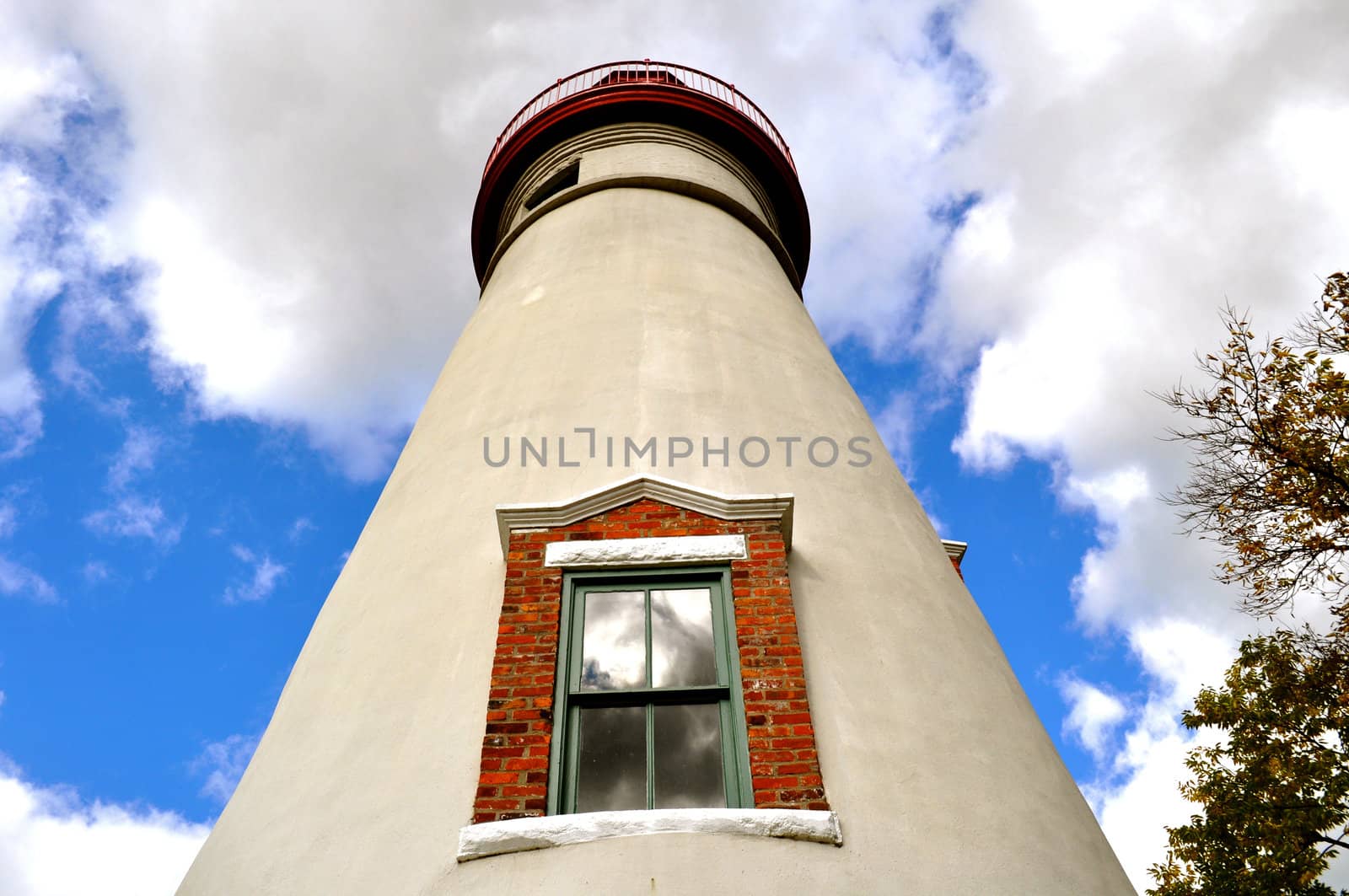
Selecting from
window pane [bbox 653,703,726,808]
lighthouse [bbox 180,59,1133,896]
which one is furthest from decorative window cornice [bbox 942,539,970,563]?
window pane [bbox 653,703,726,808]

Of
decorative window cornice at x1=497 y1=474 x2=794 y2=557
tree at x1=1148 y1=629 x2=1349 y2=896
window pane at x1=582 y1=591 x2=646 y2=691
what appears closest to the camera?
window pane at x1=582 y1=591 x2=646 y2=691

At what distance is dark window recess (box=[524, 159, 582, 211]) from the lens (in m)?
12.8

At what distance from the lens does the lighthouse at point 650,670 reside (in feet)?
14.4

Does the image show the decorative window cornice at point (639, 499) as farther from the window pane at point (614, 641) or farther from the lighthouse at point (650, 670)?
the window pane at point (614, 641)

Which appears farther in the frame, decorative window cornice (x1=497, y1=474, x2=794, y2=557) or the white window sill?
decorative window cornice (x1=497, y1=474, x2=794, y2=557)

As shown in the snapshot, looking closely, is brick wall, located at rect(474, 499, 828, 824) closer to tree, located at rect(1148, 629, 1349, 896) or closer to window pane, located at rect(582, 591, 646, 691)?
window pane, located at rect(582, 591, 646, 691)

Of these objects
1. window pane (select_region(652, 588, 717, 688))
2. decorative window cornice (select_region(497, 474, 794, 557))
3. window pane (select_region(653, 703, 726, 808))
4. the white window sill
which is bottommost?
the white window sill

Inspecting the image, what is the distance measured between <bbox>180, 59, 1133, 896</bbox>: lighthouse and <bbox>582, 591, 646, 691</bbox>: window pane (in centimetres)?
1

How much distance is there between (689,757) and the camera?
4812 mm

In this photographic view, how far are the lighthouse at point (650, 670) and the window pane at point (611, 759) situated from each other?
13 millimetres

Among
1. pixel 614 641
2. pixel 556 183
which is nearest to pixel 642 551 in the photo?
pixel 614 641

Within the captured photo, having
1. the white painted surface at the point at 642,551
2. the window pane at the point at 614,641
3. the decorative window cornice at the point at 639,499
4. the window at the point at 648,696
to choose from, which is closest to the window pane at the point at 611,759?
the window at the point at 648,696

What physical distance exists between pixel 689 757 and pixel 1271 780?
1011 centimetres

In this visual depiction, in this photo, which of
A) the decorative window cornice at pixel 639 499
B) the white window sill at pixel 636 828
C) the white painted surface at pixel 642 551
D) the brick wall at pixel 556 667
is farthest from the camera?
the decorative window cornice at pixel 639 499
